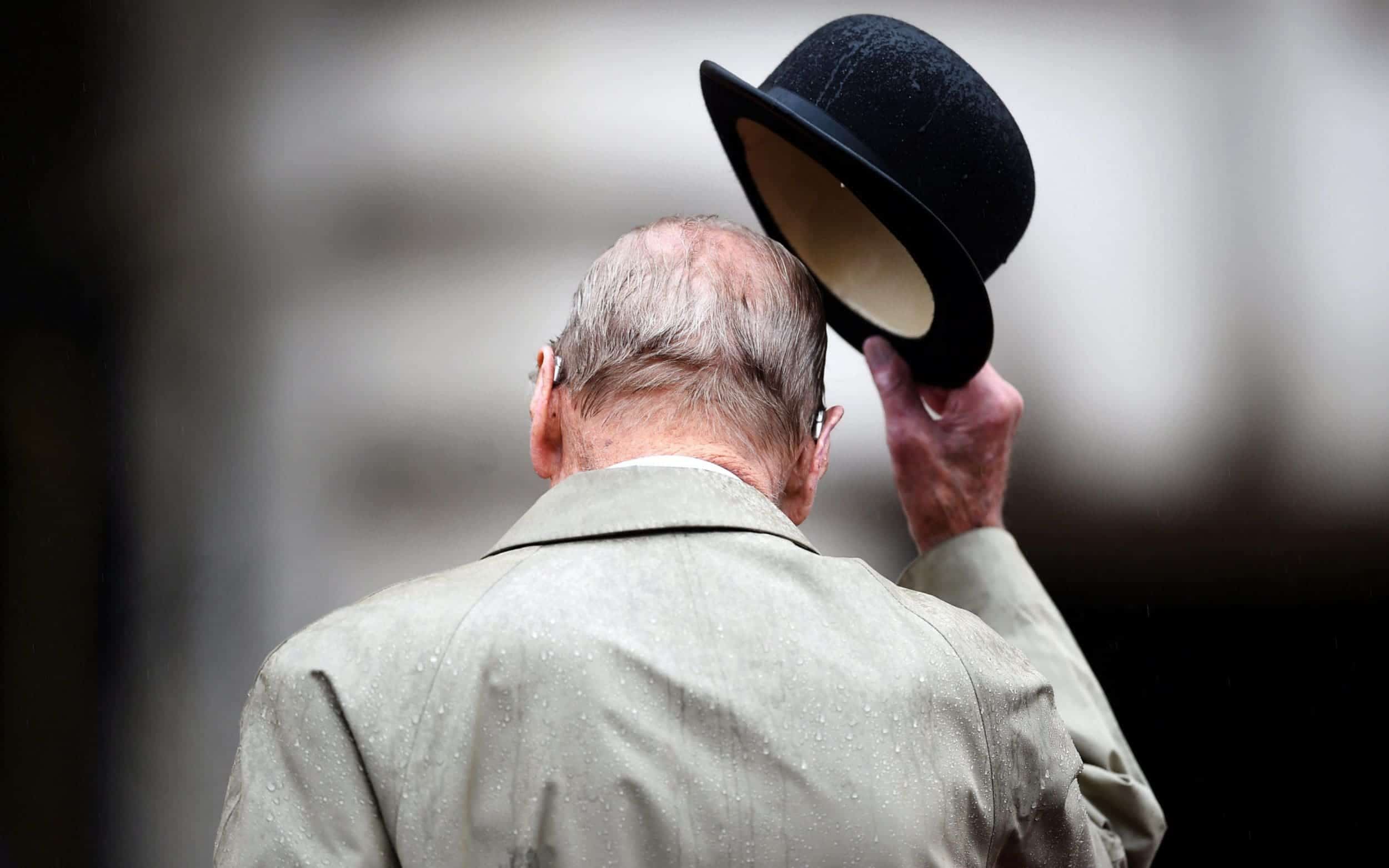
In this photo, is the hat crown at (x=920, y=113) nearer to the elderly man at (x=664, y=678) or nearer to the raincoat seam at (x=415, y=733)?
the elderly man at (x=664, y=678)

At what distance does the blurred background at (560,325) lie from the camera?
1.81 metres

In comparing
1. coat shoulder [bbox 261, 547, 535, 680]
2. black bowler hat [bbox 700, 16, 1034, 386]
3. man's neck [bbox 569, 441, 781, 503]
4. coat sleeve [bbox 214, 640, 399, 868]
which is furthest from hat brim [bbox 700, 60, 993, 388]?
coat sleeve [bbox 214, 640, 399, 868]

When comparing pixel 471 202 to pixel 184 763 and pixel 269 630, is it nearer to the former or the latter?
pixel 269 630

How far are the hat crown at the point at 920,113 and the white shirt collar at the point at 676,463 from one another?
329mm

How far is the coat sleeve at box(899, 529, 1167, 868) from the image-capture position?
1.29 m

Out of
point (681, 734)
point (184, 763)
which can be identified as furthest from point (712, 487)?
point (184, 763)

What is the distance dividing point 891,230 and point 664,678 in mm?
543

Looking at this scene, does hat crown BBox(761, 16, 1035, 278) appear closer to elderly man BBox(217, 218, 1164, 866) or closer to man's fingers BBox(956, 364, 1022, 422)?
elderly man BBox(217, 218, 1164, 866)

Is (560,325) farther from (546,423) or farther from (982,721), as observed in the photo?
(982,721)

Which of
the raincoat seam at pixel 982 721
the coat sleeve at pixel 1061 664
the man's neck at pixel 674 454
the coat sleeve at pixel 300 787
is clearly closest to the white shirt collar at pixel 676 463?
the man's neck at pixel 674 454

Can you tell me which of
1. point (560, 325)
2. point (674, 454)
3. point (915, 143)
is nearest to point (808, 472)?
point (674, 454)

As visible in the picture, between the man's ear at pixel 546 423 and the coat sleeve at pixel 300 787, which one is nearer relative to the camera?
the coat sleeve at pixel 300 787

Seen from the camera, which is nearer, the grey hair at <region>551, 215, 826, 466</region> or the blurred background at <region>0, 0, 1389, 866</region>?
the grey hair at <region>551, 215, 826, 466</region>

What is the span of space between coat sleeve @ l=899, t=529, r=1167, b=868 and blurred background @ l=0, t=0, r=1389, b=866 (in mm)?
484
